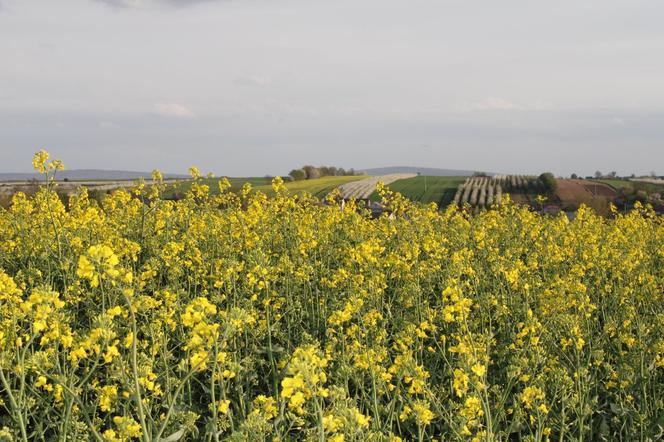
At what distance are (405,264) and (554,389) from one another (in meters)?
2.23

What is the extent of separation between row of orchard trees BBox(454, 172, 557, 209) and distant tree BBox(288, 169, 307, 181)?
22348 millimetres

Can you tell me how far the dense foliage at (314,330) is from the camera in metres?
3.38

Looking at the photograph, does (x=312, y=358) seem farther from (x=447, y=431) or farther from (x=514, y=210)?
(x=514, y=210)

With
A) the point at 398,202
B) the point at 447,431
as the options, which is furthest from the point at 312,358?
the point at 398,202

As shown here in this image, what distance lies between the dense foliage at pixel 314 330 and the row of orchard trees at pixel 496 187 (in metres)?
35.6

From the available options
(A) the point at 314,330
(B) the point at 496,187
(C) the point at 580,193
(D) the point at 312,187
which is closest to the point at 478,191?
(B) the point at 496,187

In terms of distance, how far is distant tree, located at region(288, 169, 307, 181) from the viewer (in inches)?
3039

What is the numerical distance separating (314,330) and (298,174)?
72.3 meters

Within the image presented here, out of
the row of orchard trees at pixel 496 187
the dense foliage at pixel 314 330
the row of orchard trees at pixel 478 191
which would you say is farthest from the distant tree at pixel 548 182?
the dense foliage at pixel 314 330

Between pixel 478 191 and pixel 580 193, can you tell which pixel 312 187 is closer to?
pixel 478 191

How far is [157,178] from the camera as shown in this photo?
330 inches

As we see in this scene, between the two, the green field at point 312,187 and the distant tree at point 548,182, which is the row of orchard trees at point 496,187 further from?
the green field at point 312,187

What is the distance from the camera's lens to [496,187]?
184 ft

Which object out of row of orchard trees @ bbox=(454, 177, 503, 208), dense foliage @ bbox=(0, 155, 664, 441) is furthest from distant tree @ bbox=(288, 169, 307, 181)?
dense foliage @ bbox=(0, 155, 664, 441)
